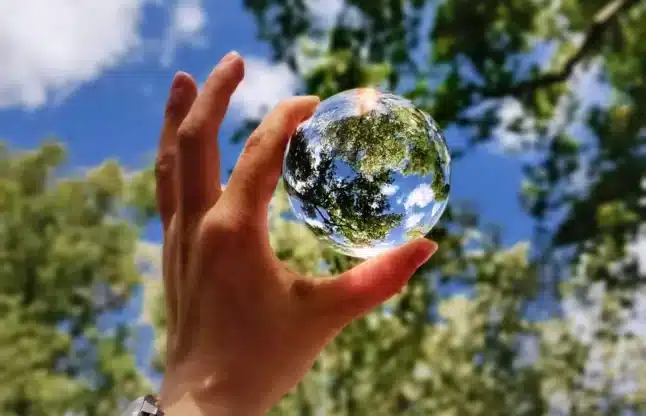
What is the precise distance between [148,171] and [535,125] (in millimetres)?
10876

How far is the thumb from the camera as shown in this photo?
70.9 inches

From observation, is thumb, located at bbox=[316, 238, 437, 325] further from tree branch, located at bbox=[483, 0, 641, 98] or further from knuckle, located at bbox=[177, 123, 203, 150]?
tree branch, located at bbox=[483, 0, 641, 98]

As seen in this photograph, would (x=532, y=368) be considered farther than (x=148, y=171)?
No

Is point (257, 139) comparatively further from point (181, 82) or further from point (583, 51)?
point (583, 51)

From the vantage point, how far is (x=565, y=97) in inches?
426

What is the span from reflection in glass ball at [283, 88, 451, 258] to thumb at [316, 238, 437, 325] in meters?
0.34

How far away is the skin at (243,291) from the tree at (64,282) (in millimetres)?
14186

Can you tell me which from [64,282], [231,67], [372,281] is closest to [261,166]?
[231,67]

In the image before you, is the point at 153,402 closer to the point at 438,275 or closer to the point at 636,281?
the point at 438,275

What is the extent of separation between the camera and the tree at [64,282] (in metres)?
14.7

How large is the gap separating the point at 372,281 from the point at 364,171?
1.47ft

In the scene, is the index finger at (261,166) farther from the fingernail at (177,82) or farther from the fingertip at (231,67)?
the fingernail at (177,82)

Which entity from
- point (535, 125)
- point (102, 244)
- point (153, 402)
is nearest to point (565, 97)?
point (535, 125)

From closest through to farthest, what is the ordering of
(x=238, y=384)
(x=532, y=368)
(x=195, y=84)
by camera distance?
(x=238, y=384), (x=195, y=84), (x=532, y=368)
